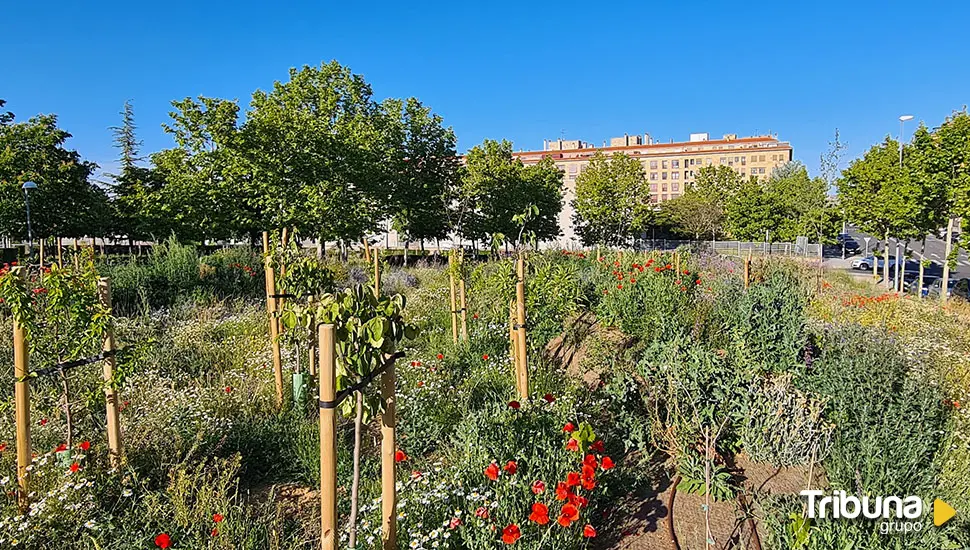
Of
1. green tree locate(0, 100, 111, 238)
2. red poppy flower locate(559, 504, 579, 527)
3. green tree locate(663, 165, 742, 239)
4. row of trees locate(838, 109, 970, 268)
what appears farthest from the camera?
green tree locate(663, 165, 742, 239)

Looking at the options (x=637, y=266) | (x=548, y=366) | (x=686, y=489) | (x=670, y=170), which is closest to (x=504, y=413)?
(x=686, y=489)

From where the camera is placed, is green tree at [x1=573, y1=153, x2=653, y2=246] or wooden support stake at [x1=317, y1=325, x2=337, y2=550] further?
green tree at [x1=573, y1=153, x2=653, y2=246]

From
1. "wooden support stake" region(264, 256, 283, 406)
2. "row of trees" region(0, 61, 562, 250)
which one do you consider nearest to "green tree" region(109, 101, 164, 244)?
"row of trees" region(0, 61, 562, 250)

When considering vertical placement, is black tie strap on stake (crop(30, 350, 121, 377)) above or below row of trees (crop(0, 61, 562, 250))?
below

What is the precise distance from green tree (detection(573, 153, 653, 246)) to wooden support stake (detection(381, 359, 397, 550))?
1239 inches

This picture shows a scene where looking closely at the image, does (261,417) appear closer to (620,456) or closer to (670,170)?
(620,456)

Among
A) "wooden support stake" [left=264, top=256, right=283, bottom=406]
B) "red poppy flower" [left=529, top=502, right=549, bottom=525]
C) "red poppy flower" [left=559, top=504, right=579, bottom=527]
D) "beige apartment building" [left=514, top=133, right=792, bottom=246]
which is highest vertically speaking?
"beige apartment building" [left=514, top=133, right=792, bottom=246]

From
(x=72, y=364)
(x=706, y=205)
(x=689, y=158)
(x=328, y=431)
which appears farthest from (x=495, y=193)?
(x=689, y=158)

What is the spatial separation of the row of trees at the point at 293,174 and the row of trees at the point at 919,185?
881cm

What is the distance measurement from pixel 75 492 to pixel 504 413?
2691mm

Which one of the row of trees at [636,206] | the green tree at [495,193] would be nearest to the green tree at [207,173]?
the green tree at [495,193]

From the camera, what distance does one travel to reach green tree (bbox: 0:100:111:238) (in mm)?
18734

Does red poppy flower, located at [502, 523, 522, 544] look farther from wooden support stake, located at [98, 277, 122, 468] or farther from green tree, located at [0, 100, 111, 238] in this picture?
green tree, located at [0, 100, 111, 238]

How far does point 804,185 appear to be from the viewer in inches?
1253
